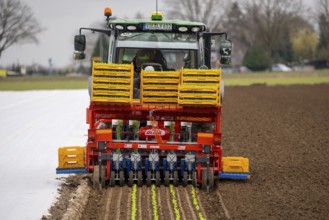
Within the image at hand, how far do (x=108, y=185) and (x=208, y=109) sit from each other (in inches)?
73.5

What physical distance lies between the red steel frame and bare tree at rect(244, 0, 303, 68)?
3595 inches

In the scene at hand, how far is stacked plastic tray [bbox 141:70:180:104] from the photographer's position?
11.9 metres

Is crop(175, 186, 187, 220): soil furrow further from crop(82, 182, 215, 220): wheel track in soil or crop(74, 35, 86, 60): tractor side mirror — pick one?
crop(74, 35, 86, 60): tractor side mirror

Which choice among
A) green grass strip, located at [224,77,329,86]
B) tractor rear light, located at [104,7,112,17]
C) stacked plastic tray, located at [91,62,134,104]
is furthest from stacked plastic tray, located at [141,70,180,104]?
green grass strip, located at [224,77,329,86]

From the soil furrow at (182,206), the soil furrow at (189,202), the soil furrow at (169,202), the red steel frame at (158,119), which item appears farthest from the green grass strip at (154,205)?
the red steel frame at (158,119)

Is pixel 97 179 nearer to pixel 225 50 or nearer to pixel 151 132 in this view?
pixel 151 132

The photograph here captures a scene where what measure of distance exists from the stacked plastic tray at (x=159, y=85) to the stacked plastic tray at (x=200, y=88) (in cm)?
17

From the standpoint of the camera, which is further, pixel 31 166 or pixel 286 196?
pixel 31 166

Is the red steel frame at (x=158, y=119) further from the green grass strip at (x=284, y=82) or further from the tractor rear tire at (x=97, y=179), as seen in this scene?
the green grass strip at (x=284, y=82)

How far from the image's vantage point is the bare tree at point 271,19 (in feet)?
338

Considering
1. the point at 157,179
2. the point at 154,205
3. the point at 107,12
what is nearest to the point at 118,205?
the point at 154,205

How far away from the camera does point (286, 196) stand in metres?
11.0

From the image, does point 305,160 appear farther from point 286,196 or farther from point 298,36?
point 298,36

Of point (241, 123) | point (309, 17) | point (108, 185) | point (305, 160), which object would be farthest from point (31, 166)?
point (309, 17)
